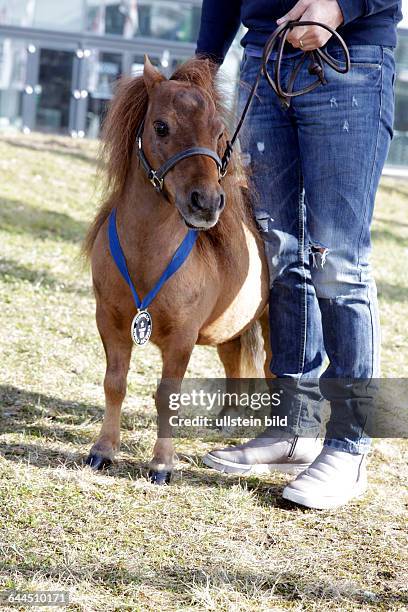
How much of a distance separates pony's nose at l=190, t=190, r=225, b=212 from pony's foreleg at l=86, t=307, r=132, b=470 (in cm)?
72

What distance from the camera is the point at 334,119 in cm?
285

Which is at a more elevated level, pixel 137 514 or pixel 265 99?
pixel 265 99

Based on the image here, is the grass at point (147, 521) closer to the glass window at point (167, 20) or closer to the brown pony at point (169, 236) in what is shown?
the brown pony at point (169, 236)

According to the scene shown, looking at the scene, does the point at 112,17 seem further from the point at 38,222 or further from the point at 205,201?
the point at 205,201

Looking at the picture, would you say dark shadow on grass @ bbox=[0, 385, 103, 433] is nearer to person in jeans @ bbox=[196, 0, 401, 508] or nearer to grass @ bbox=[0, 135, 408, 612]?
grass @ bbox=[0, 135, 408, 612]

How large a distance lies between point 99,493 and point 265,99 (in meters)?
1.67

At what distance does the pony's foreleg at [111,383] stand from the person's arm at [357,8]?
4.70 feet

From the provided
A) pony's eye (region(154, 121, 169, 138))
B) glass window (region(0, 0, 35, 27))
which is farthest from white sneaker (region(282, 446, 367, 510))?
glass window (region(0, 0, 35, 27))

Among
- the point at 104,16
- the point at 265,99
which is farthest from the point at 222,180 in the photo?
the point at 104,16

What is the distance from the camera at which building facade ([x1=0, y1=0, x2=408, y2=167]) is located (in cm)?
1956

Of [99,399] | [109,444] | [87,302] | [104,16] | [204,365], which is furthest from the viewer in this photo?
[104,16]

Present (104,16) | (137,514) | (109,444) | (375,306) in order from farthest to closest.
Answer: (104,16) < (109,444) < (375,306) < (137,514)

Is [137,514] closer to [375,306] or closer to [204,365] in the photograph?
[375,306]

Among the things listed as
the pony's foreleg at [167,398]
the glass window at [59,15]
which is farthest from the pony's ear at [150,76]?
the glass window at [59,15]
